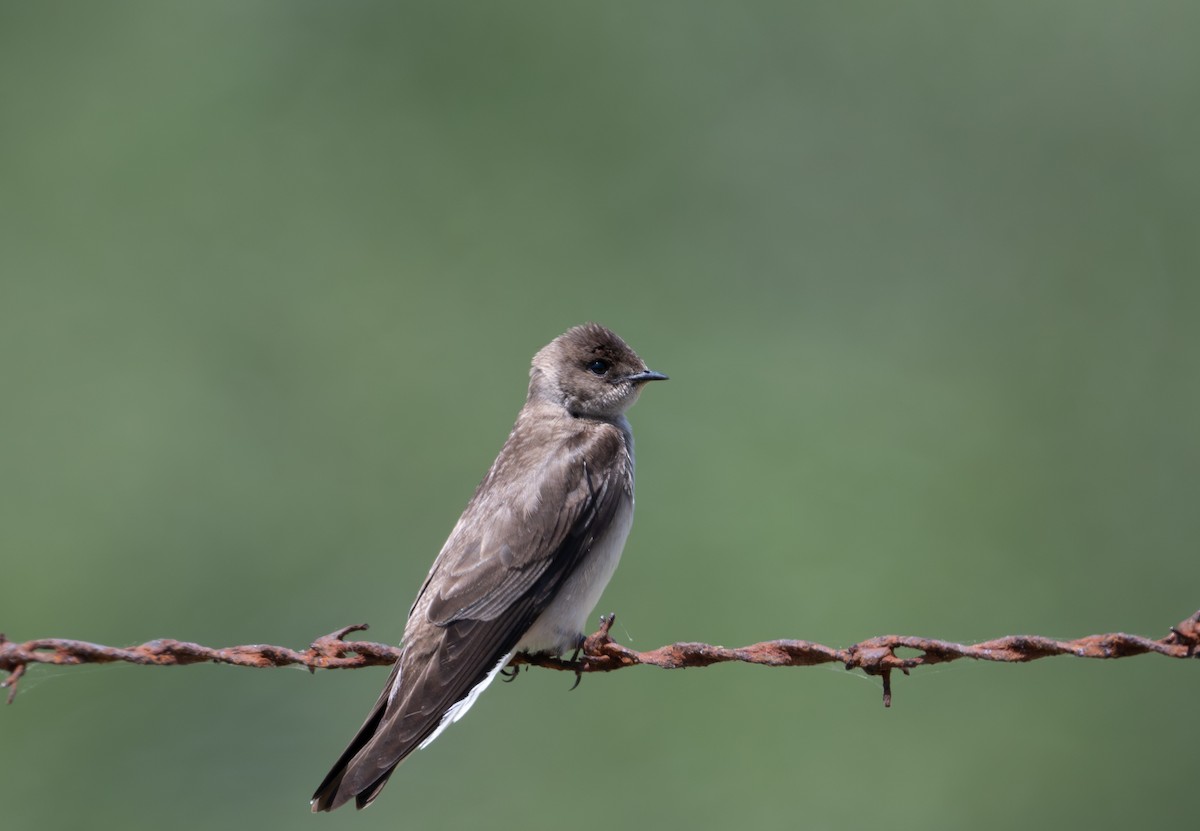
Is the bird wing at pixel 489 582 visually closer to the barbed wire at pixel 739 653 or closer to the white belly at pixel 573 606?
the white belly at pixel 573 606

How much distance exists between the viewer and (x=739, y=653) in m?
4.41

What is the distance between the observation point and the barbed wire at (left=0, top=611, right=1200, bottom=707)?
404cm

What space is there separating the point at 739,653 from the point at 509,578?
4.46 feet

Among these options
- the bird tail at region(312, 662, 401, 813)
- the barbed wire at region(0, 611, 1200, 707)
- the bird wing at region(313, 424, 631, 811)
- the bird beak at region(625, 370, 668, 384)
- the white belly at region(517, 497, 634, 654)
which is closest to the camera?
the barbed wire at region(0, 611, 1200, 707)

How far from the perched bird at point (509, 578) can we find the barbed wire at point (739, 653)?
293mm

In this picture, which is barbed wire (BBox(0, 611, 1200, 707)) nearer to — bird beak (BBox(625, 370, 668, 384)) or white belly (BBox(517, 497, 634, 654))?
white belly (BBox(517, 497, 634, 654))

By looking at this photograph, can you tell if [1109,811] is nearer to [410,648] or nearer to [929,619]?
[929,619]

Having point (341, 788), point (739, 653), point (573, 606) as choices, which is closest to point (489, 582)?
point (573, 606)

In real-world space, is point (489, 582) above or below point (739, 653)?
above

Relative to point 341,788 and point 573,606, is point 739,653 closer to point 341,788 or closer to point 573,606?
point 341,788

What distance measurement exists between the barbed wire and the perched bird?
29 cm

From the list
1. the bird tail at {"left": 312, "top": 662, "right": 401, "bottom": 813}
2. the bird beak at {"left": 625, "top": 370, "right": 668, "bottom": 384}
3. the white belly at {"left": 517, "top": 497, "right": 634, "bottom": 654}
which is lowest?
the bird tail at {"left": 312, "top": 662, "right": 401, "bottom": 813}

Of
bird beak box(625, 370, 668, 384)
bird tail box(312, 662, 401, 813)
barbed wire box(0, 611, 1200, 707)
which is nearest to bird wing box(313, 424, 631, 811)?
bird tail box(312, 662, 401, 813)

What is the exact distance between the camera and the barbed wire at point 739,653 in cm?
404
